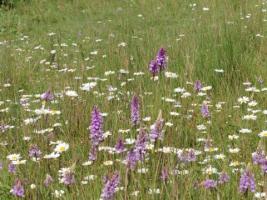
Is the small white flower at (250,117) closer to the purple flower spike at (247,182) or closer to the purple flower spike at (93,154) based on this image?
the purple flower spike at (93,154)

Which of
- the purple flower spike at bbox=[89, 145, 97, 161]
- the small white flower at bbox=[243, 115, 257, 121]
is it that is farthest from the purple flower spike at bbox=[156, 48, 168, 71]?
the purple flower spike at bbox=[89, 145, 97, 161]

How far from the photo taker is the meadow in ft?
9.12

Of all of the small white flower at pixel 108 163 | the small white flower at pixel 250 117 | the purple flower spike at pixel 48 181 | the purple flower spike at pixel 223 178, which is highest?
the purple flower spike at pixel 223 178

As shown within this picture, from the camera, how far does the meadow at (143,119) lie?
109 inches

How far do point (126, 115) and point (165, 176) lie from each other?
1638 millimetres

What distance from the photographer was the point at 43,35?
1086cm

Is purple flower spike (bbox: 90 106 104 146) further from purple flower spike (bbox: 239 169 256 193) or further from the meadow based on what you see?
purple flower spike (bbox: 239 169 256 193)

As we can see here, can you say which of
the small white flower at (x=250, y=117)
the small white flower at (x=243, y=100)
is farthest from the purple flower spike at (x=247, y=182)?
the small white flower at (x=243, y=100)

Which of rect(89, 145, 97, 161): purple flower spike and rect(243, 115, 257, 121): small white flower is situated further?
rect(243, 115, 257, 121): small white flower

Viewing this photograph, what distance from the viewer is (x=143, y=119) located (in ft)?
12.9

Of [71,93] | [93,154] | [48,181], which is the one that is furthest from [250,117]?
[71,93]

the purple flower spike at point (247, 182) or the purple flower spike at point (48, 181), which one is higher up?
the purple flower spike at point (247, 182)

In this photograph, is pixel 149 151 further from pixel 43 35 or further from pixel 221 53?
pixel 43 35

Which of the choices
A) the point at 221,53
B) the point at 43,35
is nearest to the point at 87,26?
the point at 43,35
